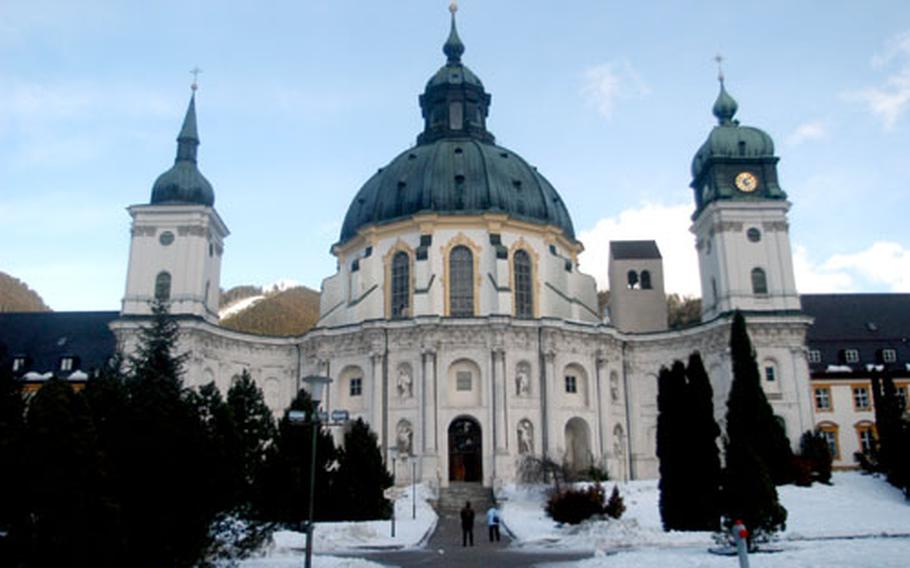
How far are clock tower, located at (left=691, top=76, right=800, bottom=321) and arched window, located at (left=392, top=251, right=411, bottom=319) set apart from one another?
20342 mm

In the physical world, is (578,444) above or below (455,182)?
below

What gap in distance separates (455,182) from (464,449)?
723 inches

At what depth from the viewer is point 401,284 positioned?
56562mm

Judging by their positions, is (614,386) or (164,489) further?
(614,386)

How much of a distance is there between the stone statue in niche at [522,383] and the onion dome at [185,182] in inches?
940

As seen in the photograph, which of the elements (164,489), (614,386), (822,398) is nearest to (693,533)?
(164,489)

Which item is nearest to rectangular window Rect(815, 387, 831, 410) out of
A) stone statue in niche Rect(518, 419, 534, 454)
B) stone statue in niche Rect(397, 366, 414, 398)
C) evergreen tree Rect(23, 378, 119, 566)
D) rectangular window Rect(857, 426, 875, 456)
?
rectangular window Rect(857, 426, 875, 456)

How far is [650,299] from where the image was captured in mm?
66062

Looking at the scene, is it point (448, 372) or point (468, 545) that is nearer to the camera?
point (468, 545)

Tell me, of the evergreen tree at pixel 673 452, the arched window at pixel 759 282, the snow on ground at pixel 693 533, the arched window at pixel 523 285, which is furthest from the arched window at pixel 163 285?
the arched window at pixel 759 282

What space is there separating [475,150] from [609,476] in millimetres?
24623

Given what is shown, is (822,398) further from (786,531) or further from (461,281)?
(786,531)

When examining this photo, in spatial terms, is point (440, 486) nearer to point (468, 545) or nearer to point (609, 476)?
point (609, 476)

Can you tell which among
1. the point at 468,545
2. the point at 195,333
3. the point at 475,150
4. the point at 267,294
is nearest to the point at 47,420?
the point at 468,545
